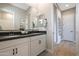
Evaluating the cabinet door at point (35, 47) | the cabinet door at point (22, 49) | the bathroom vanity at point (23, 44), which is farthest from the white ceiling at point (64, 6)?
the cabinet door at point (22, 49)

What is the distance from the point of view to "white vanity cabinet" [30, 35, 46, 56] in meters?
1.60

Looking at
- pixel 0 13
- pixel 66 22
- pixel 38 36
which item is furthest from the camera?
pixel 38 36

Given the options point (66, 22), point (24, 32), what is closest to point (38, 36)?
point (24, 32)

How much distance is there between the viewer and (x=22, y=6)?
1479mm

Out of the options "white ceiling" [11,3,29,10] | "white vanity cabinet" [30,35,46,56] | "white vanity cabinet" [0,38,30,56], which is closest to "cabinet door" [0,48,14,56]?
"white vanity cabinet" [0,38,30,56]

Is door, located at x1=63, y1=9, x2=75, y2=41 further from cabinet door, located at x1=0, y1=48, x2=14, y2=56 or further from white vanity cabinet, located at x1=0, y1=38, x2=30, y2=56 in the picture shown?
cabinet door, located at x1=0, y1=48, x2=14, y2=56

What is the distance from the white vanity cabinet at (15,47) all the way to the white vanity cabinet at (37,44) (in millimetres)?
94

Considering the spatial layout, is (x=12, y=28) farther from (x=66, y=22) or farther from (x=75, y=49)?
(x=75, y=49)

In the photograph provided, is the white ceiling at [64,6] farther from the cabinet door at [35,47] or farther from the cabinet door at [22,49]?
the cabinet door at [22,49]

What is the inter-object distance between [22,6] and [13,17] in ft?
0.75

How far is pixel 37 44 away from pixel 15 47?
0.45 m

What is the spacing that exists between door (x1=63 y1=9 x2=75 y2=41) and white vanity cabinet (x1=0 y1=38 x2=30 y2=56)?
0.66 meters

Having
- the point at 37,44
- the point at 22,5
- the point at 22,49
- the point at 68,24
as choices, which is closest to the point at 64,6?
the point at 68,24

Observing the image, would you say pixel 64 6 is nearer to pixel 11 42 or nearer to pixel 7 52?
pixel 11 42
